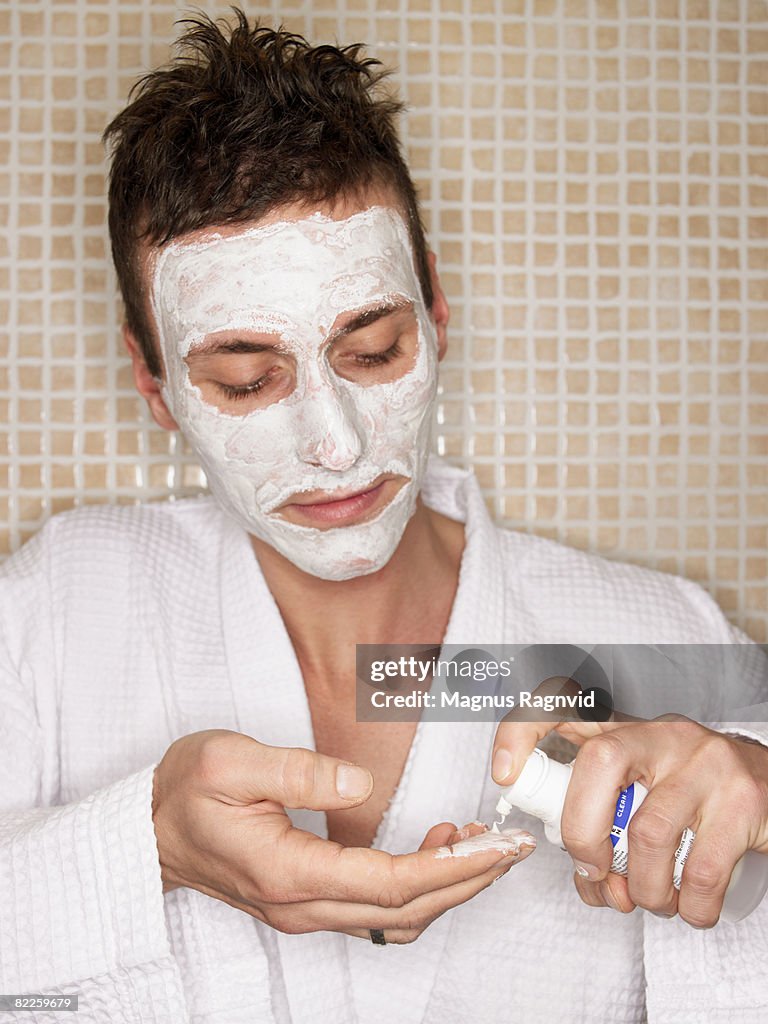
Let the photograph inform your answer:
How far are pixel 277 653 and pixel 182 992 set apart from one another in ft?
1.01

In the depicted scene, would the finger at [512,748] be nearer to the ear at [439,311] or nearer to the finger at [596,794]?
the finger at [596,794]

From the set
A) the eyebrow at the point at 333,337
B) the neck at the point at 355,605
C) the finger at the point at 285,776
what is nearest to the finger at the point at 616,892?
the finger at the point at 285,776

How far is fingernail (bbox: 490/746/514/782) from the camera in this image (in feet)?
2.04

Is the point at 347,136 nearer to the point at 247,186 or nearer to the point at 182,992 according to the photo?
the point at 247,186

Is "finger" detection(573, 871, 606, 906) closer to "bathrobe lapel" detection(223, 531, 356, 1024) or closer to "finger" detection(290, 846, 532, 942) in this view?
"finger" detection(290, 846, 532, 942)

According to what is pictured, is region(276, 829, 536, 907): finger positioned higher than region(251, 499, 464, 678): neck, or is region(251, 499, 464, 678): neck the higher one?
region(251, 499, 464, 678): neck

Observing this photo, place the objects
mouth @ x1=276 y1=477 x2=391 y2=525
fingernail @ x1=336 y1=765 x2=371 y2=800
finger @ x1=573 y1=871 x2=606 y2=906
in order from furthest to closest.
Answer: mouth @ x1=276 y1=477 x2=391 y2=525 < finger @ x1=573 y1=871 x2=606 y2=906 < fingernail @ x1=336 y1=765 x2=371 y2=800

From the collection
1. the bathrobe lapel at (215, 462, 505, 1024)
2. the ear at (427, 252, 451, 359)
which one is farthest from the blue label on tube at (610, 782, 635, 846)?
the ear at (427, 252, 451, 359)

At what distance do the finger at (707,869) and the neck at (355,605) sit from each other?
1.24ft

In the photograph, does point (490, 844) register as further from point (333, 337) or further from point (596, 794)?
point (333, 337)

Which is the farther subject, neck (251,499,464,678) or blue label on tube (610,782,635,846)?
neck (251,499,464,678)

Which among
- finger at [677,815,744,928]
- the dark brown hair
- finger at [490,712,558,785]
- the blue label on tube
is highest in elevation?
the dark brown hair

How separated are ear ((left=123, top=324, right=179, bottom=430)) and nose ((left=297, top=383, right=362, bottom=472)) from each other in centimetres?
23

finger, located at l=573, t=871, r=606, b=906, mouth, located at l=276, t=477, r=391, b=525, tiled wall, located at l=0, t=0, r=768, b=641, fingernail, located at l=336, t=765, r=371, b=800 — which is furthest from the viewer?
tiled wall, located at l=0, t=0, r=768, b=641
